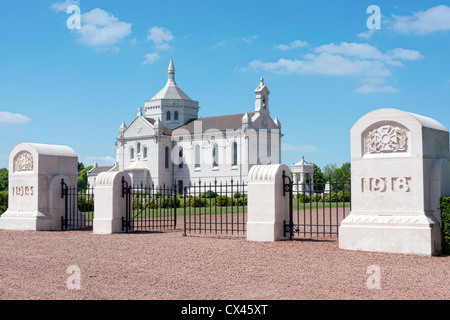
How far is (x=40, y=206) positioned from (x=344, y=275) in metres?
11.7

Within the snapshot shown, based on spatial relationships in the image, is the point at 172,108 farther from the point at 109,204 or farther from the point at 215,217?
the point at 215,217

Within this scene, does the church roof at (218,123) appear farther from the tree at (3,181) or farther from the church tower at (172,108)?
the tree at (3,181)


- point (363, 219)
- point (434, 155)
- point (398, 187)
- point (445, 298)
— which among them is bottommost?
point (445, 298)

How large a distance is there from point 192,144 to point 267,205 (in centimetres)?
5597

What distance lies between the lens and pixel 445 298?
6438 millimetres

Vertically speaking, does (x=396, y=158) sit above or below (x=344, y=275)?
above

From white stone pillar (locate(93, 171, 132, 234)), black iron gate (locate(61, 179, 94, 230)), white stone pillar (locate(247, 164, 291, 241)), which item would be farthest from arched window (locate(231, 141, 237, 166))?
white stone pillar (locate(247, 164, 291, 241))

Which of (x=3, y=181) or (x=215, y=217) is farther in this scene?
(x=3, y=181)

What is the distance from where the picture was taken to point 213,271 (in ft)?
27.2

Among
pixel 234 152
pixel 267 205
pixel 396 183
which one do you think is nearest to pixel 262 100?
pixel 234 152
